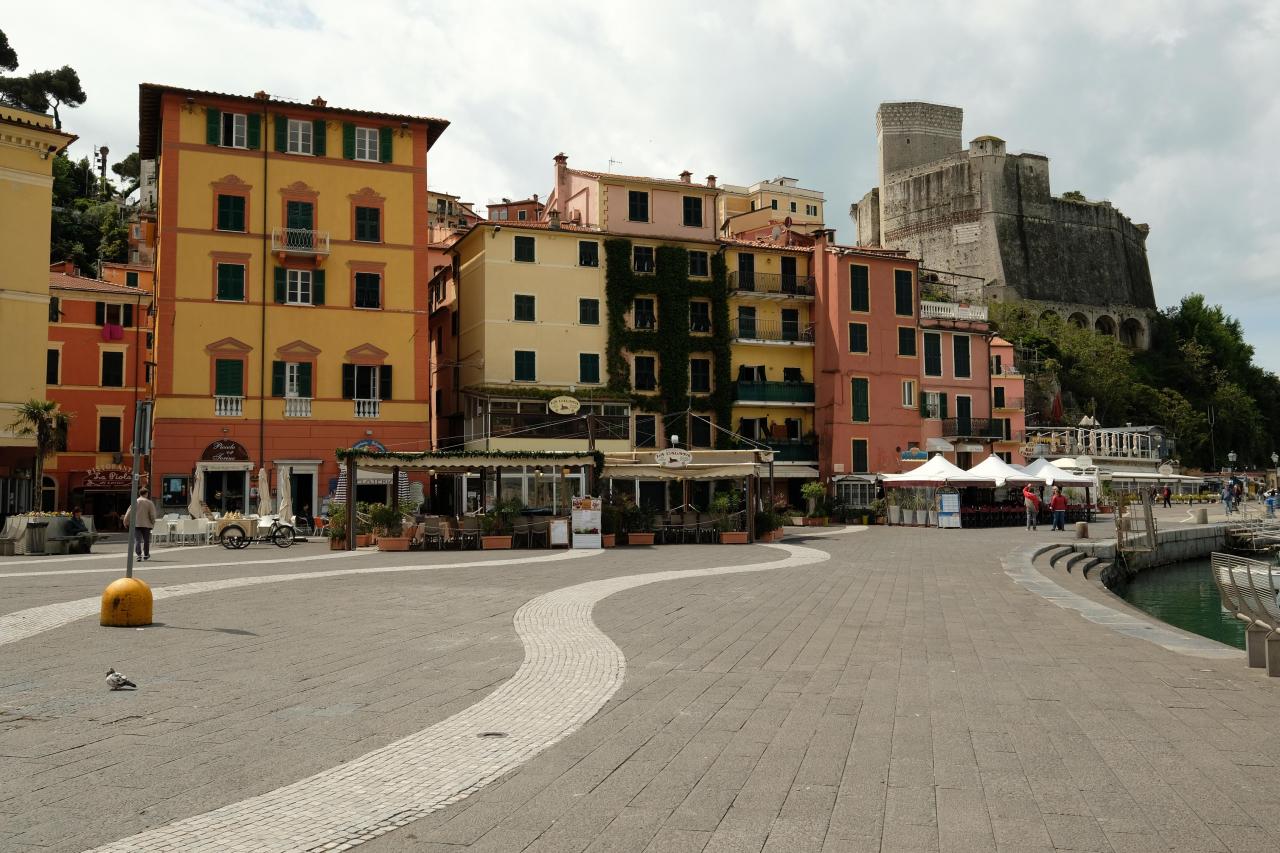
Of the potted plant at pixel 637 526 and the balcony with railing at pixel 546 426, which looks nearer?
the potted plant at pixel 637 526

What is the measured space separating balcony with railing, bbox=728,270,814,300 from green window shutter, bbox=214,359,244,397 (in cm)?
2183

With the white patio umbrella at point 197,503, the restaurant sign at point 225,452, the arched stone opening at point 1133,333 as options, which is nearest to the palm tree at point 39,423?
the restaurant sign at point 225,452

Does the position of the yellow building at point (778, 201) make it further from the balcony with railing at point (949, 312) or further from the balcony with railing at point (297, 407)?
the balcony with railing at point (297, 407)

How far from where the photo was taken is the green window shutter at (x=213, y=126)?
36562 millimetres

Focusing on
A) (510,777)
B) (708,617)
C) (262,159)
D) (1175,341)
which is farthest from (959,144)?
(510,777)

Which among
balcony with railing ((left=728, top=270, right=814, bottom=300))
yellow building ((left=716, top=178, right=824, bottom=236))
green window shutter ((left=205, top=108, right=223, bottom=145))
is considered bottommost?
balcony with railing ((left=728, top=270, right=814, bottom=300))

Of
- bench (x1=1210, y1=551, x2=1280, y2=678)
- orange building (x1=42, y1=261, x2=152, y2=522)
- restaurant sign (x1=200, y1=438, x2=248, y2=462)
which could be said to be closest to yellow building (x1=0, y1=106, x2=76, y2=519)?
restaurant sign (x1=200, y1=438, x2=248, y2=462)

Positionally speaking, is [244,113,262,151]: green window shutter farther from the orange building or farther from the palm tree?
the orange building

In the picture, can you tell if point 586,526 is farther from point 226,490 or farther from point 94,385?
point 94,385

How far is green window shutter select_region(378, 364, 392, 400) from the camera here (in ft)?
125

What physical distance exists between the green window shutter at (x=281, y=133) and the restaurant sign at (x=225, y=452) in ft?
36.3

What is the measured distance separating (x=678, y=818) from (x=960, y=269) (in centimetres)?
9240

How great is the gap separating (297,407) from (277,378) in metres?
1.26

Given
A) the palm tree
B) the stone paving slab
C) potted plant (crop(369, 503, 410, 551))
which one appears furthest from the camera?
the palm tree
